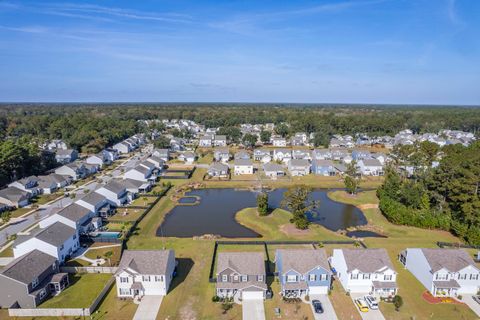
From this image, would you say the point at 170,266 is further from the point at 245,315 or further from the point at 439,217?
the point at 439,217

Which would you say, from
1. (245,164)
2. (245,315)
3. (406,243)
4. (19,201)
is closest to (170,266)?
(245,315)

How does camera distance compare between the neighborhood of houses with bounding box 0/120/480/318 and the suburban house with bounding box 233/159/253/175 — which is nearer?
the neighborhood of houses with bounding box 0/120/480/318

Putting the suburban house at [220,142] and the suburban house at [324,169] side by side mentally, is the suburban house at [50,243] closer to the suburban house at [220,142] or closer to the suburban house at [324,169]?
the suburban house at [324,169]

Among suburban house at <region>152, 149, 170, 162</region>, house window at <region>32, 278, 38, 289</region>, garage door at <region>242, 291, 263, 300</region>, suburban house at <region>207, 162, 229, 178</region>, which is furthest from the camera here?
suburban house at <region>152, 149, 170, 162</region>

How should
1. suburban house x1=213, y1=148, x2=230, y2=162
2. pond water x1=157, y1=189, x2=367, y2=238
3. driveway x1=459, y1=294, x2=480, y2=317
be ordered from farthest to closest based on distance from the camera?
suburban house x1=213, y1=148, x2=230, y2=162, pond water x1=157, y1=189, x2=367, y2=238, driveway x1=459, y1=294, x2=480, y2=317

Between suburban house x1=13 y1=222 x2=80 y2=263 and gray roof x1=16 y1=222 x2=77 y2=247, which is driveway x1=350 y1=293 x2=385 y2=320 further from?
gray roof x1=16 y1=222 x2=77 y2=247

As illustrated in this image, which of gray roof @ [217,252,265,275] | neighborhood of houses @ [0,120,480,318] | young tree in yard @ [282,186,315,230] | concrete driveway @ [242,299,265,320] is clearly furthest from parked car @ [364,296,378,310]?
young tree in yard @ [282,186,315,230]

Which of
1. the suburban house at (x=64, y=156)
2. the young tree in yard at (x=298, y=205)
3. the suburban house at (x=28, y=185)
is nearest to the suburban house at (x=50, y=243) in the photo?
the suburban house at (x=28, y=185)
